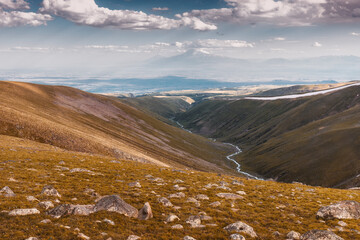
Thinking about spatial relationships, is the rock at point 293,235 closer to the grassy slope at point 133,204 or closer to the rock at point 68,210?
the grassy slope at point 133,204

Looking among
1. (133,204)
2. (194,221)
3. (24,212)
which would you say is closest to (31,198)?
(24,212)

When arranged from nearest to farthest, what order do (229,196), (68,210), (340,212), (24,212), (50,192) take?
(24,212) → (68,210) → (50,192) → (340,212) → (229,196)

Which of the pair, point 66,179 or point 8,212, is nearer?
point 8,212

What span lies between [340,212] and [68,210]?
27.6 meters

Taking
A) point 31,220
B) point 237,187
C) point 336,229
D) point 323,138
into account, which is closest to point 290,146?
point 323,138

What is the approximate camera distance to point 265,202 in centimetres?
3241

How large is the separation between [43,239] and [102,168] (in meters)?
26.0

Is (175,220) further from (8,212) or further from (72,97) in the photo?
(72,97)

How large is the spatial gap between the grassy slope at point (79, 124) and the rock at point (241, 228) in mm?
56835

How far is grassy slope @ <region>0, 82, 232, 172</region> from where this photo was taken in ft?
232

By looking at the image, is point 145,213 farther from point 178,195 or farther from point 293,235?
point 293,235

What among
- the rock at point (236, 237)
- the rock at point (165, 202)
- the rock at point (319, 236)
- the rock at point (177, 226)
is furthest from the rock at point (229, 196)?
the rock at point (177, 226)

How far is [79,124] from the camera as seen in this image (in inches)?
4126

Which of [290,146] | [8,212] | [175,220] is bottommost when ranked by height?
[290,146]
